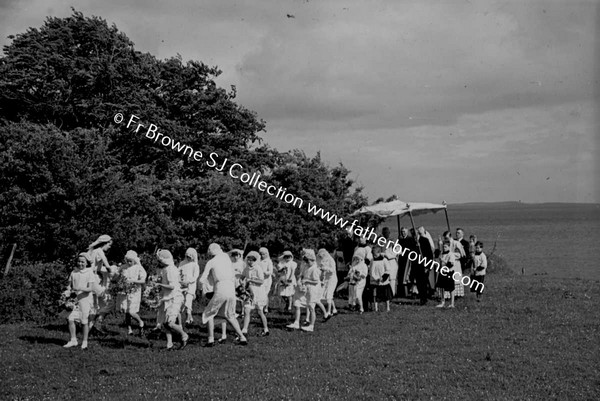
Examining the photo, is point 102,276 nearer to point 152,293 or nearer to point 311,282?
point 152,293

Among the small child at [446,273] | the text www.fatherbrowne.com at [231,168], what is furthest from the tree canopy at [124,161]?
the small child at [446,273]

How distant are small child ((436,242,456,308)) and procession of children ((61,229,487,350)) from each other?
0.03 meters

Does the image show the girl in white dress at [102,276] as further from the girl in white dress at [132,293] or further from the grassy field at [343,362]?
the grassy field at [343,362]

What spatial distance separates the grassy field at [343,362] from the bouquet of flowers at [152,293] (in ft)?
2.81

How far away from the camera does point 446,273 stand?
59.5 ft

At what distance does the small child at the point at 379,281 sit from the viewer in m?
17.9

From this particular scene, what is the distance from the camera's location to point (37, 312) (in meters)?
16.6

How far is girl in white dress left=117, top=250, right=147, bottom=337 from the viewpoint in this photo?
1457 cm

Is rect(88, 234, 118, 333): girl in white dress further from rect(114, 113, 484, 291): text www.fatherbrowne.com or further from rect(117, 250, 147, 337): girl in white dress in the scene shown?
rect(114, 113, 484, 291): text www.fatherbrowne.com

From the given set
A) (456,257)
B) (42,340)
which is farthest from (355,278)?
(42,340)

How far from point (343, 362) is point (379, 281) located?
638 cm

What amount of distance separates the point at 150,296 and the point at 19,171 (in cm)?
957

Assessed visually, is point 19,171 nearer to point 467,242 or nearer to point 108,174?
point 108,174

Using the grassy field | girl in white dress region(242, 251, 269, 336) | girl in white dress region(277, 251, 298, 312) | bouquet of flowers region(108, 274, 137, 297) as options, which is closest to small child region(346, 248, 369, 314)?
the grassy field
